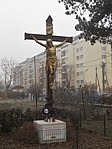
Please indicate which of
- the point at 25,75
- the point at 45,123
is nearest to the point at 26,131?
the point at 45,123

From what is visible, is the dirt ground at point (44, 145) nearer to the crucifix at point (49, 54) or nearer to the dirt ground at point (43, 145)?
the dirt ground at point (43, 145)

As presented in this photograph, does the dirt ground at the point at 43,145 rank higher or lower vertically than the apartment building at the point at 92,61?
lower

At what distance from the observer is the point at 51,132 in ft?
35.9

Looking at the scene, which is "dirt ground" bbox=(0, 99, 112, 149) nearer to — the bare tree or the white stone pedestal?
the white stone pedestal

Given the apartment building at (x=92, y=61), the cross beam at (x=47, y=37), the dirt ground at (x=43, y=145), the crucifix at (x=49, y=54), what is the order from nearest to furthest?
the dirt ground at (x=43, y=145)
the crucifix at (x=49, y=54)
the cross beam at (x=47, y=37)
the apartment building at (x=92, y=61)

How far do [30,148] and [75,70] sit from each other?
78963 mm

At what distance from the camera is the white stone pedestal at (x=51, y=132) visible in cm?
1084

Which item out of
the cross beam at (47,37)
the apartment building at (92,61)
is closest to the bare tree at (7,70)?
the apartment building at (92,61)

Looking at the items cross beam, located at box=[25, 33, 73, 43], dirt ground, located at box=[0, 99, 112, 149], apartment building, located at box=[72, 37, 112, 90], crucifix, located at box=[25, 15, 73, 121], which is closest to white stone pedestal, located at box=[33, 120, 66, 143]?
dirt ground, located at box=[0, 99, 112, 149]

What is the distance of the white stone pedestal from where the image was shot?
10844mm

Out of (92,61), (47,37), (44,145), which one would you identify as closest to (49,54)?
(47,37)

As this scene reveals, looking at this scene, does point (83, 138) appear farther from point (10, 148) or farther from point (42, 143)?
point (10, 148)

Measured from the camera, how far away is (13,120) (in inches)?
560

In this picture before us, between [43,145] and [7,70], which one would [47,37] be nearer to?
[43,145]
